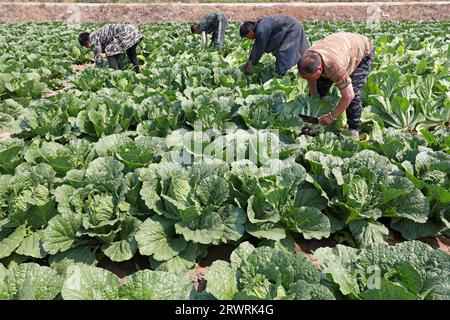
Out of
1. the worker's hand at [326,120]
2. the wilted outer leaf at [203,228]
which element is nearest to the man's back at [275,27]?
the worker's hand at [326,120]

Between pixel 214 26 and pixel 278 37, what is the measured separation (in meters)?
4.03

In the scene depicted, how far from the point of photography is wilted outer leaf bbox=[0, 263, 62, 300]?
2.27 metres

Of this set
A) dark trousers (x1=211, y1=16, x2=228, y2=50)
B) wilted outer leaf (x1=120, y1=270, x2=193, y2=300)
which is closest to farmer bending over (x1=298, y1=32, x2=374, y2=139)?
wilted outer leaf (x1=120, y1=270, x2=193, y2=300)

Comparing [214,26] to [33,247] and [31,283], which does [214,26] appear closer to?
[33,247]

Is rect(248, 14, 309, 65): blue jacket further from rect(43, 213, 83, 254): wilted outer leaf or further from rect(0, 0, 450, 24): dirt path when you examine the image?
rect(0, 0, 450, 24): dirt path

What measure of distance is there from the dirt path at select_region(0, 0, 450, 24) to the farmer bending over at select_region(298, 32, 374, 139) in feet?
74.1

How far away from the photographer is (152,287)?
2217 millimetres

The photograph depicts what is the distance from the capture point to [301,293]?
2188 millimetres

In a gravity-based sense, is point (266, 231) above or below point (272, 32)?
below

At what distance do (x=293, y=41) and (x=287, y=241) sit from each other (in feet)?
14.5

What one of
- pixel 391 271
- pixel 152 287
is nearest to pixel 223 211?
pixel 152 287

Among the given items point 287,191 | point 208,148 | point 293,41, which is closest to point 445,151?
point 287,191

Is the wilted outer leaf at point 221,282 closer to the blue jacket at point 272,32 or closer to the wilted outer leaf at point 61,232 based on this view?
the wilted outer leaf at point 61,232
